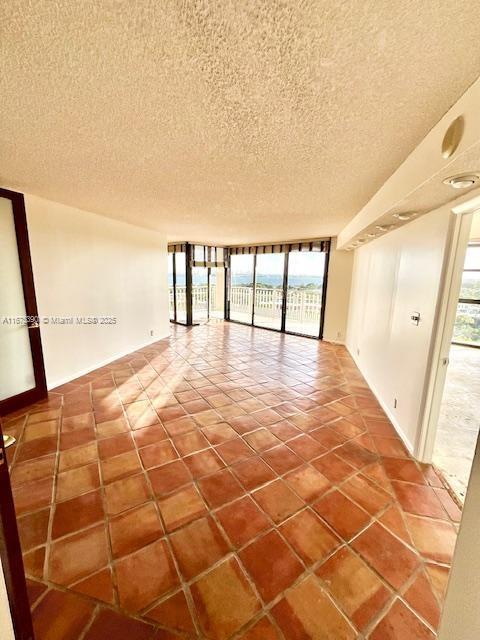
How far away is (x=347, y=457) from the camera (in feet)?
6.84

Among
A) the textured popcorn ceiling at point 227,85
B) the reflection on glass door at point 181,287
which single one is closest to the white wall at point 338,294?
the textured popcorn ceiling at point 227,85

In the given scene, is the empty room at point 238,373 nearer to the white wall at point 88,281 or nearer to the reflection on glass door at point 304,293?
the white wall at point 88,281

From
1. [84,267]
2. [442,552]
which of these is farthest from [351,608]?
[84,267]

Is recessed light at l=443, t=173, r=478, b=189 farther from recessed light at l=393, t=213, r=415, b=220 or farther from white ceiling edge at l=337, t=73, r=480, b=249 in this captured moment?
recessed light at l=393, t=213, r=415, b=220

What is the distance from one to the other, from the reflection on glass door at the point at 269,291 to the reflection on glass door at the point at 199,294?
59.7 inches

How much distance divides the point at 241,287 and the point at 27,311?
6.24 m

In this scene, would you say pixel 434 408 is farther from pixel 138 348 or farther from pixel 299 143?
pixel 138 348

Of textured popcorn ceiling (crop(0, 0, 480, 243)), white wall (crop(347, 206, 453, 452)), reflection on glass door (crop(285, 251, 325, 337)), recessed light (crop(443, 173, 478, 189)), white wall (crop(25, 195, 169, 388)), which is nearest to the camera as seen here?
textured popcorn ceiling (crop(0, 0, 480, 243))

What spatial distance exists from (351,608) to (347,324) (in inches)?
185

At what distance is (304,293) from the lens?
7164 millimetres

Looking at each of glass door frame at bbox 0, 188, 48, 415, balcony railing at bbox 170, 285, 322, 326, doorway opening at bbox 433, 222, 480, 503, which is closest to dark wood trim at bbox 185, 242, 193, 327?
balcony railing at bbox 170, 285, 322, 326

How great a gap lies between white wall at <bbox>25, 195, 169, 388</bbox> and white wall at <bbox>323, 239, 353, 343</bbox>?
369cm

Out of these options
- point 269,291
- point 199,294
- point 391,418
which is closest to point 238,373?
point 391,418

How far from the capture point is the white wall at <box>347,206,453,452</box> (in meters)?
1.98
